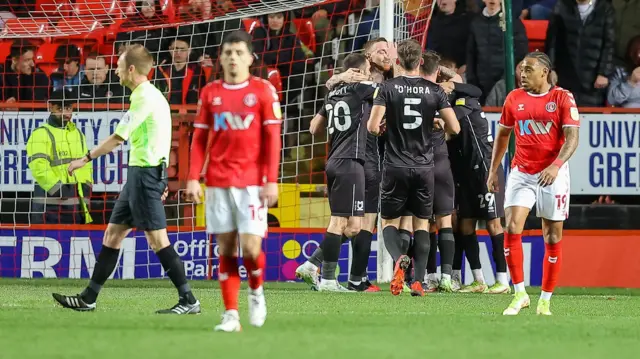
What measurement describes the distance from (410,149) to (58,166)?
5255 mm

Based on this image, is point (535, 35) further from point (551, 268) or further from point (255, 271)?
point (255, 271)

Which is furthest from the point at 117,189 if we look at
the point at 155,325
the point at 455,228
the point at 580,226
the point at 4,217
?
the point at 155,325


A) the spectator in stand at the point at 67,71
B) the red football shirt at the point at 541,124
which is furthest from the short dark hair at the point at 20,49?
the red football shirt at the point at 541,124

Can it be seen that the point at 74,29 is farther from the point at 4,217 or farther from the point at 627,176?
the point at 627,176

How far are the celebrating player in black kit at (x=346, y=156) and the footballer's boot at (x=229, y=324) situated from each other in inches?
193

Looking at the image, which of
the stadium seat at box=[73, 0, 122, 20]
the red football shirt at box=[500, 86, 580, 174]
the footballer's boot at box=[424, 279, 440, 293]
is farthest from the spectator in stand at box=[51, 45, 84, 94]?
the red football shirt at box=[500, 86, 580, 174]

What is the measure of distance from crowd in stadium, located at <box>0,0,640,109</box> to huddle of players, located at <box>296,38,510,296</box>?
269 cm

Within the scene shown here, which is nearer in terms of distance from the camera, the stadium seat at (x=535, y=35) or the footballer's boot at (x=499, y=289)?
the footballer's boot at (x=499, y=289)

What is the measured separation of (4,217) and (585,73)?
302 inches

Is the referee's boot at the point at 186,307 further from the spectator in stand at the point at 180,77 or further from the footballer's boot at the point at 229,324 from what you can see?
the spectator in stand at the point at 180,77

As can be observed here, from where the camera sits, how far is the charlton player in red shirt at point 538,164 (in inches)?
384

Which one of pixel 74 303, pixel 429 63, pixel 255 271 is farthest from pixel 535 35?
pixel 255 271

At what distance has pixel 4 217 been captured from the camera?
51.0ft

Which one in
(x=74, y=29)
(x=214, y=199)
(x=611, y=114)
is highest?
(x=74, y=29)
